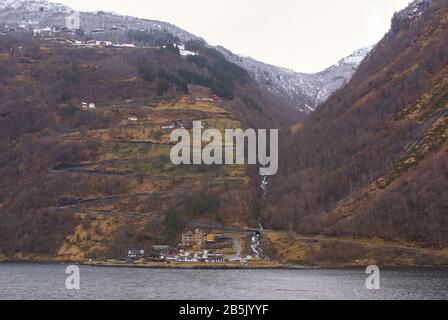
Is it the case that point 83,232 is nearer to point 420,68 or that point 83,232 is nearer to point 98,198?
point 98,198

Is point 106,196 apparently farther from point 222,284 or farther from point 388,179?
point 222,284

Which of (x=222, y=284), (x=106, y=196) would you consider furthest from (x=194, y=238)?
(x=222, y=284)

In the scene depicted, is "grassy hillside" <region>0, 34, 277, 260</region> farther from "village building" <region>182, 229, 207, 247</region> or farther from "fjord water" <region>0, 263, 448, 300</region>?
"fjord water" <region>0, 263, 448, 300</region>

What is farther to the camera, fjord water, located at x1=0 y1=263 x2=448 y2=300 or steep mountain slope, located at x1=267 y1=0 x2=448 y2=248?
steep mountain slope, located at x1=267 y1=0 x2=448 y2=248

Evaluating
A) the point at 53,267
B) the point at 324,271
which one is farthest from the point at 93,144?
the point at 324,271

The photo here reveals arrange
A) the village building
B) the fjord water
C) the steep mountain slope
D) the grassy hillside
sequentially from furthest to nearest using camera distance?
the grassy hillside < the village building < the steep mountain slope < the fjord water

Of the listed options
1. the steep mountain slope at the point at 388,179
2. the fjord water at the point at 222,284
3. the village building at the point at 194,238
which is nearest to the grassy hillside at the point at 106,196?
the village building at the point at 194,238

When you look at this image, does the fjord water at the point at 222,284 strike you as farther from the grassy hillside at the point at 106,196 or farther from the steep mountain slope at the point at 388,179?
the grassy hillside at the point at 106,196

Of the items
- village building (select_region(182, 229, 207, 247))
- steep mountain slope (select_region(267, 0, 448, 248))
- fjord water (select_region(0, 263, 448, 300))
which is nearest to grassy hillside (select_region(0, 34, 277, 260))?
village building (select_region(182, 229, 207, 247))

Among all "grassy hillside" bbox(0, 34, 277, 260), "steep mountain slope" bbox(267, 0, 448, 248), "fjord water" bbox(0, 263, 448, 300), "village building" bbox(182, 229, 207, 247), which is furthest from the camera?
"grassy hillside" bbox(0, 34, 277, 260)
